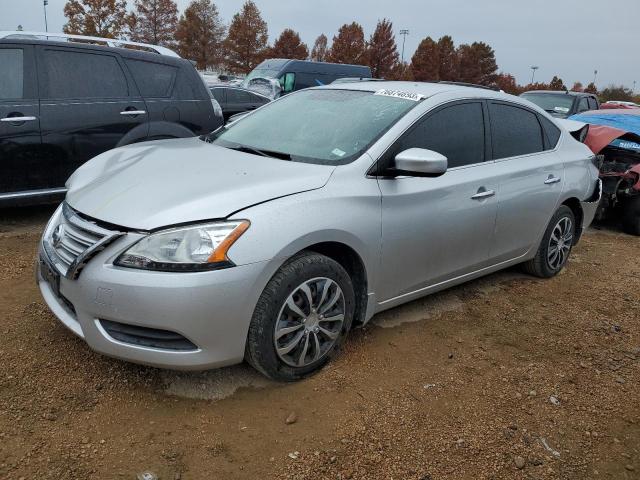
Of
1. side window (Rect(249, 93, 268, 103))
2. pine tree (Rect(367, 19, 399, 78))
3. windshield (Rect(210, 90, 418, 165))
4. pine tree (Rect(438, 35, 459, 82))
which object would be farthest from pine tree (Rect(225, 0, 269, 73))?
windshield (Rect(210, 90, 418, 165))

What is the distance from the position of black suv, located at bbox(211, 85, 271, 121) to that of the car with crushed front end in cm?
904

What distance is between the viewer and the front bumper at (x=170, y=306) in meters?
2.47

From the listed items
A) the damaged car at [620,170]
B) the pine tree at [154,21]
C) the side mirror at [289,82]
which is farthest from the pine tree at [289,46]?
the damaged car at [620,170]

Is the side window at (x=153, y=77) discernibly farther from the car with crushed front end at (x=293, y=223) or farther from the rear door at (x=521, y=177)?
the rear door at (x=521, y=177)

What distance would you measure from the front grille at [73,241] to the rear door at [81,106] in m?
2.44

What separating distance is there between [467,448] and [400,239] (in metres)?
1.22

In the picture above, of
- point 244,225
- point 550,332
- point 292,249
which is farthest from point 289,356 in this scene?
point 550,332

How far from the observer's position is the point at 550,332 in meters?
3.97

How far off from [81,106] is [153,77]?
3.11 feet

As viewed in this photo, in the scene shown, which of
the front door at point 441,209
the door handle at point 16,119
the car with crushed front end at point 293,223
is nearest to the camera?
the car with crushed front end at point 293,223

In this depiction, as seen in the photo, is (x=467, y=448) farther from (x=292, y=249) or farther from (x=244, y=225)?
(x=244, y=225)

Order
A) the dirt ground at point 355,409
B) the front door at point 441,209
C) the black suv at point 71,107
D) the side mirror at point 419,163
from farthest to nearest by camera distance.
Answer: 1. the black suv at point 71,107
2. the front door at point 441,209
3. the side mirror at point 419,163
4. the dirt ground at point 355,409

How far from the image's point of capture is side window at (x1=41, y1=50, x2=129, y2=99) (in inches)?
204

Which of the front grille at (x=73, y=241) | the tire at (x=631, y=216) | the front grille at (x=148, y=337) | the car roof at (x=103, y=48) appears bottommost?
the tire at (x=631, y=216)
